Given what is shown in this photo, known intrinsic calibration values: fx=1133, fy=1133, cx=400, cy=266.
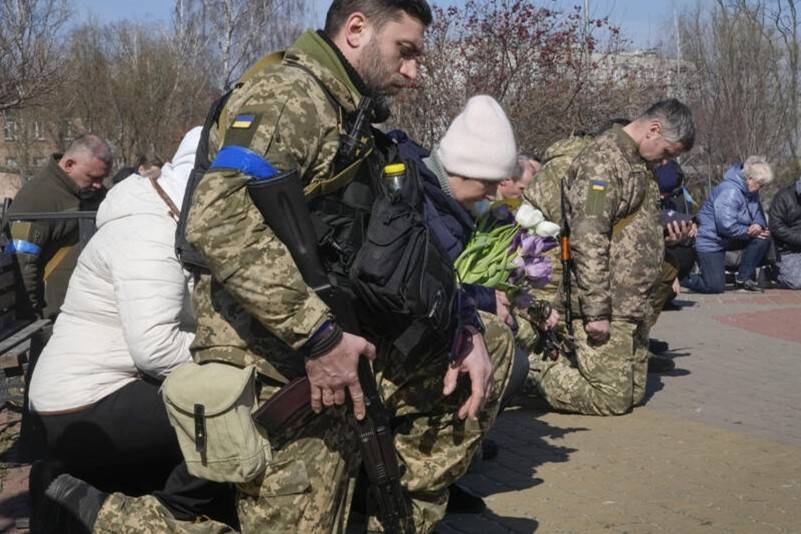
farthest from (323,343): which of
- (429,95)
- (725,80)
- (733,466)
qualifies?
(725,80)

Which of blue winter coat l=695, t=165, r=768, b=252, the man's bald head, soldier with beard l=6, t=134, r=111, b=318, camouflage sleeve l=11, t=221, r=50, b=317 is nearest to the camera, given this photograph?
camouflage sleeve l=11, t=221, r=50, b=317

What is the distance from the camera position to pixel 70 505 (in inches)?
166

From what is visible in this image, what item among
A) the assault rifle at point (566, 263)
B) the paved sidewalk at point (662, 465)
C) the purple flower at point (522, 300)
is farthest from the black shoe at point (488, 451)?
the assault rifle at point (566, 263)

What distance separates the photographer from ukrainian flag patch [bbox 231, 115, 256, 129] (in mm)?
3400

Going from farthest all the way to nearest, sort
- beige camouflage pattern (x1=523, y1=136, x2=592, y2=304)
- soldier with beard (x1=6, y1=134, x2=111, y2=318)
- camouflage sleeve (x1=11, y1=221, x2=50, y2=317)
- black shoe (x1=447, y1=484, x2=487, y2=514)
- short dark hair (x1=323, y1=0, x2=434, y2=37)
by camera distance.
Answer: beige camouflage pattern (x1=523, y1=136, x2=592, y2=304) < soldier with beard (x1=6, y1=134, x2=111, y2=318) < camouflage sleeve (x1=11, y1=221, x2=50, y2=317) < black shoe (x1=447, y1=484, x2=487, y2=514) < short dark hair (x1=323, y1=0, x2=434, y2=37)

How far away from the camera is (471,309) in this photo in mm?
4195

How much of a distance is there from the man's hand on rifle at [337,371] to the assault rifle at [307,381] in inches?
2.9

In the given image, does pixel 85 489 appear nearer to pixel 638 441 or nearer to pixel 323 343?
pixel 323 343

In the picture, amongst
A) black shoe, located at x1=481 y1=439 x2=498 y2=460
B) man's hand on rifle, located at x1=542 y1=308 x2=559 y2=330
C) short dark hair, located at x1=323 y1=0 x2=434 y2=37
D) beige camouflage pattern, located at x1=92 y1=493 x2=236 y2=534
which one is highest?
short dark hair, located at x1=323 y1=0 x2=434 y2=37

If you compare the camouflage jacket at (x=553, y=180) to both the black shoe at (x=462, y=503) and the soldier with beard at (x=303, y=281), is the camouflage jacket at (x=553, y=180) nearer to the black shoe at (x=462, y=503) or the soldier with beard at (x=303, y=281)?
the black shoe at (x=462, y=503)

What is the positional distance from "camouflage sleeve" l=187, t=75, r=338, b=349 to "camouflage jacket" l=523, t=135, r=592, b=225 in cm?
456

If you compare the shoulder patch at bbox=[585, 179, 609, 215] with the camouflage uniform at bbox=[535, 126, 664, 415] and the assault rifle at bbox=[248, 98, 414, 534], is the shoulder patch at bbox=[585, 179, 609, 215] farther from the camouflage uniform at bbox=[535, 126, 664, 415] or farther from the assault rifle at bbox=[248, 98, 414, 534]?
the assault rifle at bbox=[248, 98, 414, 534]

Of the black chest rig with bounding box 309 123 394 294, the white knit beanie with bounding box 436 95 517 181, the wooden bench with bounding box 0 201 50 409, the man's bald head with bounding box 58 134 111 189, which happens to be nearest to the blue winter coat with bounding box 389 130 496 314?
the white knit beanie with bounding box 436 95 517 181

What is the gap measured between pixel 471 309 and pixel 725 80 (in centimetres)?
2672
